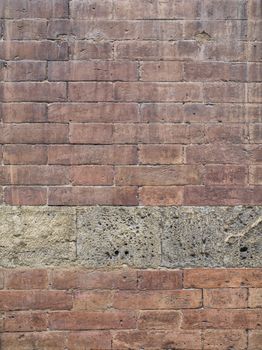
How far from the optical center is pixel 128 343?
3588 mm

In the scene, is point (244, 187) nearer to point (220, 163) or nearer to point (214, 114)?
point (220, 163)

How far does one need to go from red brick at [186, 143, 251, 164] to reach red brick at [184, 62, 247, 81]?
0.39 metres

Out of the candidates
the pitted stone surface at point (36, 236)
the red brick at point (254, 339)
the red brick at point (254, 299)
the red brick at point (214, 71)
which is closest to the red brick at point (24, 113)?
the pitted stone surface at point (36, 236)

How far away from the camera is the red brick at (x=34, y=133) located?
11.8 ft

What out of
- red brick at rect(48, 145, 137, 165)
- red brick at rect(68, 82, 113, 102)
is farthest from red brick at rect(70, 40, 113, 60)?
red brick at rect(48, 145, 137, 165)

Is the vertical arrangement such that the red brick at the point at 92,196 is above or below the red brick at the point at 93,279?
above

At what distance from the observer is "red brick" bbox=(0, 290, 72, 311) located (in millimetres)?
3578

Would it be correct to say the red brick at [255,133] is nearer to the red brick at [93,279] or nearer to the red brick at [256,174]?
the red brick at [256,174]

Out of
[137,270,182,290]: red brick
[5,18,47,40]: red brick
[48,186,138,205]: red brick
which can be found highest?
[5,18,47,40]: red brick

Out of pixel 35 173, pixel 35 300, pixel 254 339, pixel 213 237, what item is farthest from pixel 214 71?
pixel 35 300

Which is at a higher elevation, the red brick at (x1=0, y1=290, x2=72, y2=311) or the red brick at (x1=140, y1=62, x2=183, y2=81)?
the red brick at (x1=140, y1=62, x2=183, y2=81)

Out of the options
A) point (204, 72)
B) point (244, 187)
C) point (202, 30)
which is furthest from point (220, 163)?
point (202, 30)

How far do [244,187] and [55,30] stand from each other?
1.40 meters

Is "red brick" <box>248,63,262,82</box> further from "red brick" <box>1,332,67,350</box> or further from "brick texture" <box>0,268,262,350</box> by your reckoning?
"red brick" <box>1,332,67,350</box>
